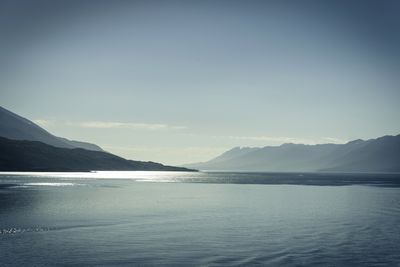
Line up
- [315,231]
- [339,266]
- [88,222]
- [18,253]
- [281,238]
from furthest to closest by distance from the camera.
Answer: [88,222] < [315,231] < [281,238] < [18,253] < [339,266]

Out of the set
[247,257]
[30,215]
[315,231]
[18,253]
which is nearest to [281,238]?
[315,231]

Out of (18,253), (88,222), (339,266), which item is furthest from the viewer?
(88,222)

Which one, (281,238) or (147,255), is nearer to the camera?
(147,255)

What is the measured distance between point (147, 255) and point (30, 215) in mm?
36087

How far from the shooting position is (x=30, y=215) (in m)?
66.1

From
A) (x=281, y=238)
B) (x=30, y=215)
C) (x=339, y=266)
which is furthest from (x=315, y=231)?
(x=30, y=215)

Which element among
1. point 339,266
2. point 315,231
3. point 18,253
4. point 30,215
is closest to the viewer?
point 339,266

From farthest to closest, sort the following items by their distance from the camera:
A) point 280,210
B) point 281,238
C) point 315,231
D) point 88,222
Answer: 1. point 280,210
2. point 88,222
3. point 315,231
4. point 281,238

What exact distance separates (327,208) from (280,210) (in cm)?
1192

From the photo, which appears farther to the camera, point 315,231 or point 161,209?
point 161,209

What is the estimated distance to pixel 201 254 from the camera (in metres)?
39.4

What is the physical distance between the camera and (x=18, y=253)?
38.0 metres

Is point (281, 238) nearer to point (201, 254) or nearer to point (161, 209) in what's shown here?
point (201, 254)

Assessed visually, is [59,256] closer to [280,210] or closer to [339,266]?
[339,266]
